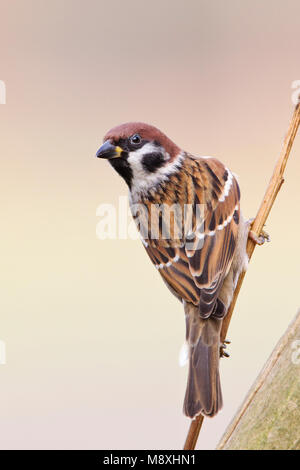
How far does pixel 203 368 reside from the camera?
1.31 meters

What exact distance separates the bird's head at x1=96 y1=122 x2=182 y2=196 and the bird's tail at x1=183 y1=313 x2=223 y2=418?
1.33ft

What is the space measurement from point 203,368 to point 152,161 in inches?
21.8

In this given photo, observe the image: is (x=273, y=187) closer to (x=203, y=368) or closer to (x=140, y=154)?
(x=140, y=154)

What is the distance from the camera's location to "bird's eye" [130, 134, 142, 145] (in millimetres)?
1216

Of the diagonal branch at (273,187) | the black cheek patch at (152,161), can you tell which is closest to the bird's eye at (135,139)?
the black cheek patch at (152,161)

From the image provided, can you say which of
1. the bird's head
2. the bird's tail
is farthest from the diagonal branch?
the bird's head

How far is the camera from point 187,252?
1.52 m

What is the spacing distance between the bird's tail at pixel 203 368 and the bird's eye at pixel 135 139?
48 centimetres

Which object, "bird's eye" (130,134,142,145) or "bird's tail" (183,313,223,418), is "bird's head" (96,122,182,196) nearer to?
"bird's eye" (130,134,142,145)

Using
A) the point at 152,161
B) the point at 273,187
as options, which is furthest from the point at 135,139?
the point at 273,187

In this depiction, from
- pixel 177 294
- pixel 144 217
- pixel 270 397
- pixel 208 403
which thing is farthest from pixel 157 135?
pixel 270 397
